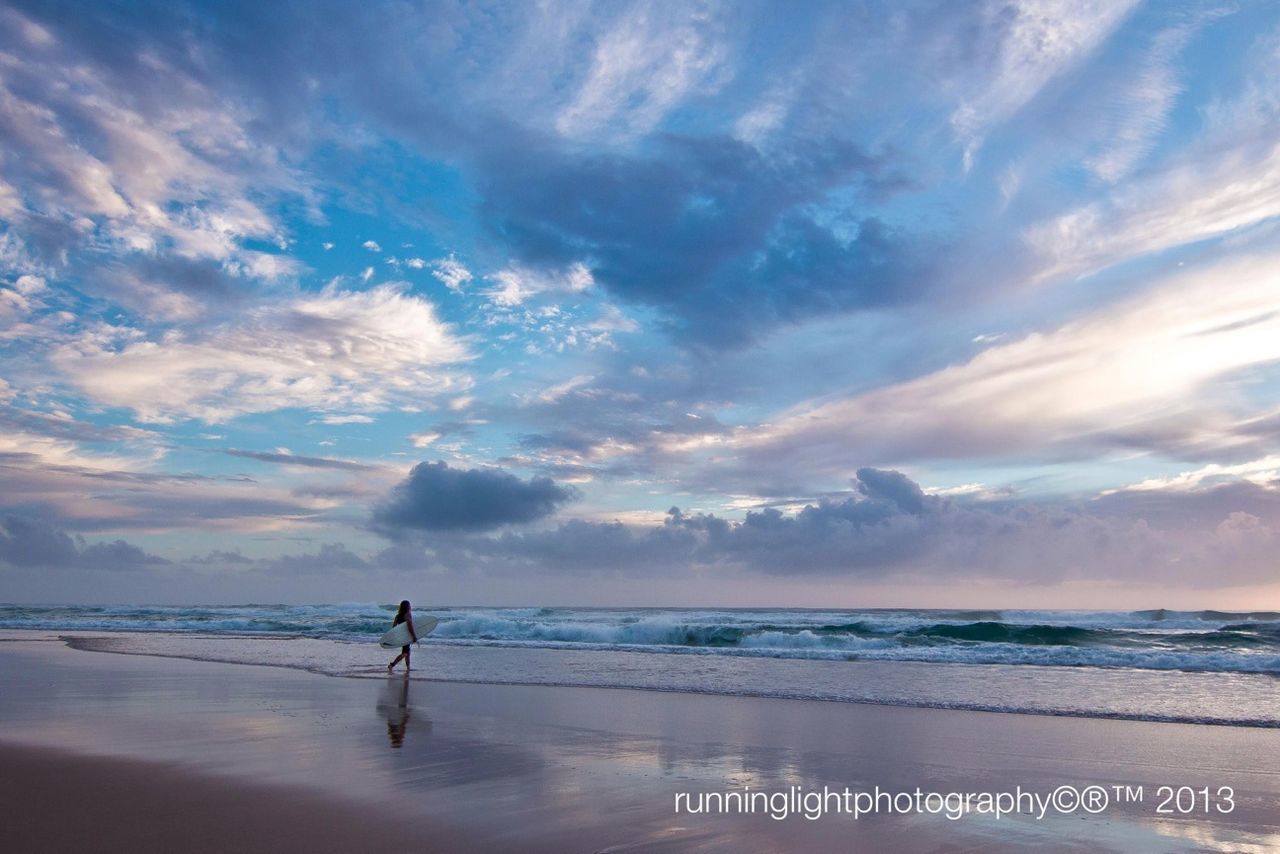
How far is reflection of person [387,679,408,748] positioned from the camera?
9734 millimetres

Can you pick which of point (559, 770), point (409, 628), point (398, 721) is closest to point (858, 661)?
point (409, 628)

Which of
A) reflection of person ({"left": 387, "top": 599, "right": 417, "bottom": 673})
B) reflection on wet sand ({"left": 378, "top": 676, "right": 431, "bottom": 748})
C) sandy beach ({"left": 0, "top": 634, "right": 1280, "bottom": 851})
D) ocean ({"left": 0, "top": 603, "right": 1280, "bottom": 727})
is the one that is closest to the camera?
sandy beach ({"left": 0, "top": 634, "right": 1280, "bottom": 851})

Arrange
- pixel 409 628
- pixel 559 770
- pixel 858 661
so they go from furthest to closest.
→ 1. pixel 858 661
2. pixel 409 628
3. pixel 559 770

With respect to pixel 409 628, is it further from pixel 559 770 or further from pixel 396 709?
pixel 559 770

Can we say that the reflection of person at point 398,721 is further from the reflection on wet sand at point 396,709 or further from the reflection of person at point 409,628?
the reflection of person at point 409,628

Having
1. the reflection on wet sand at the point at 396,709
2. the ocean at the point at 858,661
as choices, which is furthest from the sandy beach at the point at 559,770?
the ocean at the point at 858,661

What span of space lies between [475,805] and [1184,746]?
9.10 metres

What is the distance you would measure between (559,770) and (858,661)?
15.5 m

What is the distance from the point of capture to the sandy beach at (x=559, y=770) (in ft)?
19.8

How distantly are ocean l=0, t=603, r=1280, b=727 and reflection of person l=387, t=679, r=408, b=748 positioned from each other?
414cm

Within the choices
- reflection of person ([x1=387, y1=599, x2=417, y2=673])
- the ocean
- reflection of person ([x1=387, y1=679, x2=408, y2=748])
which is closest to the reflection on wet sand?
reflection of person ([x1=387, y1=679, x2=408, y2=748])

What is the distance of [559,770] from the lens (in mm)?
8133

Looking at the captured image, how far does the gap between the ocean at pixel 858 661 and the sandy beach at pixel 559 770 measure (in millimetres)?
2294

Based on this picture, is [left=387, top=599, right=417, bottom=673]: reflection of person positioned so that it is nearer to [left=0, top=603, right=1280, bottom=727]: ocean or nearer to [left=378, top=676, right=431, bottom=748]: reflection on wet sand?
[left=0, top=603, right=1280, bottom=727]: ocean
